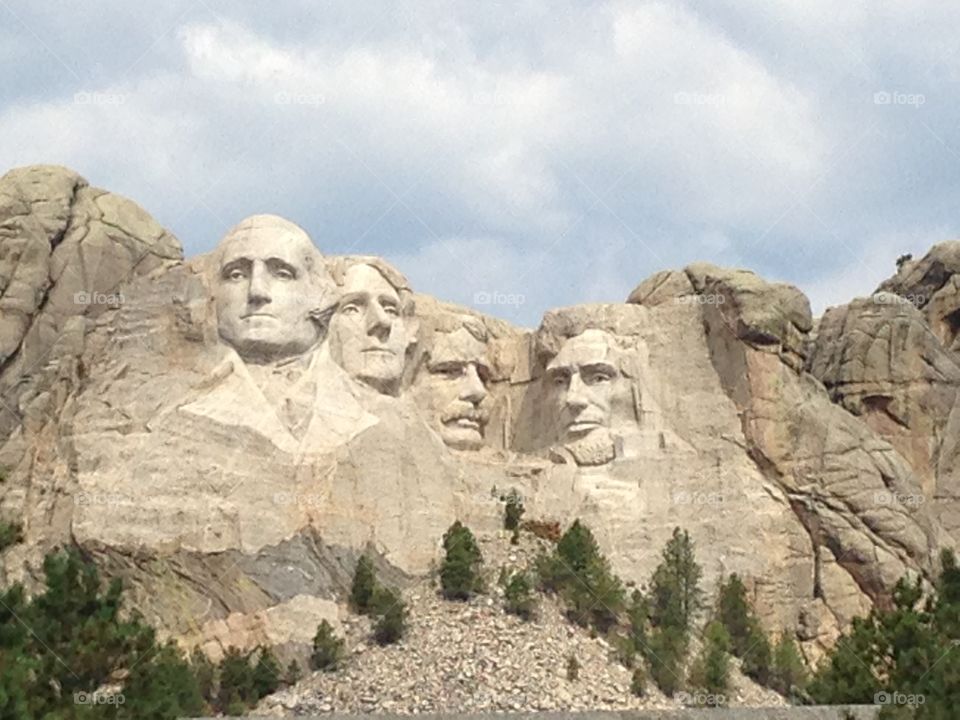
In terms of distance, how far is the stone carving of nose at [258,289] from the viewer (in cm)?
3441

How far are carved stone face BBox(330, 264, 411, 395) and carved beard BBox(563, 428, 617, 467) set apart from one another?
9.07 ft

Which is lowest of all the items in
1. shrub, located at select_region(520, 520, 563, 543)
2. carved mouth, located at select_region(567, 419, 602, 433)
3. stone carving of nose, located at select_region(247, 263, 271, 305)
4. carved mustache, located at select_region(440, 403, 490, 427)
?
shrub, located at select_region(520, 520, 563, 543)

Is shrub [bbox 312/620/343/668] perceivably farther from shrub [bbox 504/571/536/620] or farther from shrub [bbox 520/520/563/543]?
shrub [bbox 520/520/563/543]

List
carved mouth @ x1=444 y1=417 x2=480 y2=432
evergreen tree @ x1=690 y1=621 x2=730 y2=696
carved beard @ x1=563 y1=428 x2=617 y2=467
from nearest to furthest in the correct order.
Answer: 1. evergreen tree @ x1=690 y1=621 x2=730 y2=696
2. carved beard @ x1=563 y1=428 x2=617 y2=467
3. carved mouth @ x1=444 y1=417 x2=480 y2=432

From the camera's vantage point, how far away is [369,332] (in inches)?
1416

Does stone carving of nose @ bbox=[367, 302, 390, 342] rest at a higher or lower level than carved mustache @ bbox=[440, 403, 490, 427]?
higher

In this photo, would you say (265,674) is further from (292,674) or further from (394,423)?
(394,423)

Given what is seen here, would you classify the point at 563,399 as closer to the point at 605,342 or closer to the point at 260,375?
the point at 605,342

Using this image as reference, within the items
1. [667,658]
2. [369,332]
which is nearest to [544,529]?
[667,658]

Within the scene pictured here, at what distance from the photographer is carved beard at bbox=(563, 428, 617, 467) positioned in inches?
1433

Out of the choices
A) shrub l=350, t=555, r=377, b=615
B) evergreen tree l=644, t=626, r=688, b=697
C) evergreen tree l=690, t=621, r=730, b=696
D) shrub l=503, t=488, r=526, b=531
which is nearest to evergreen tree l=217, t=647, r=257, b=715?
shrub l=350, t=555, r=377, b=615

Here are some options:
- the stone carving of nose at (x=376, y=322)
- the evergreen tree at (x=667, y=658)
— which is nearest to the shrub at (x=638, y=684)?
the evergreen tree at (x=667, y=658)

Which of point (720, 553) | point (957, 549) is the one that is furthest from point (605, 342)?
point (957, 549)

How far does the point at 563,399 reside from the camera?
1454 inches
